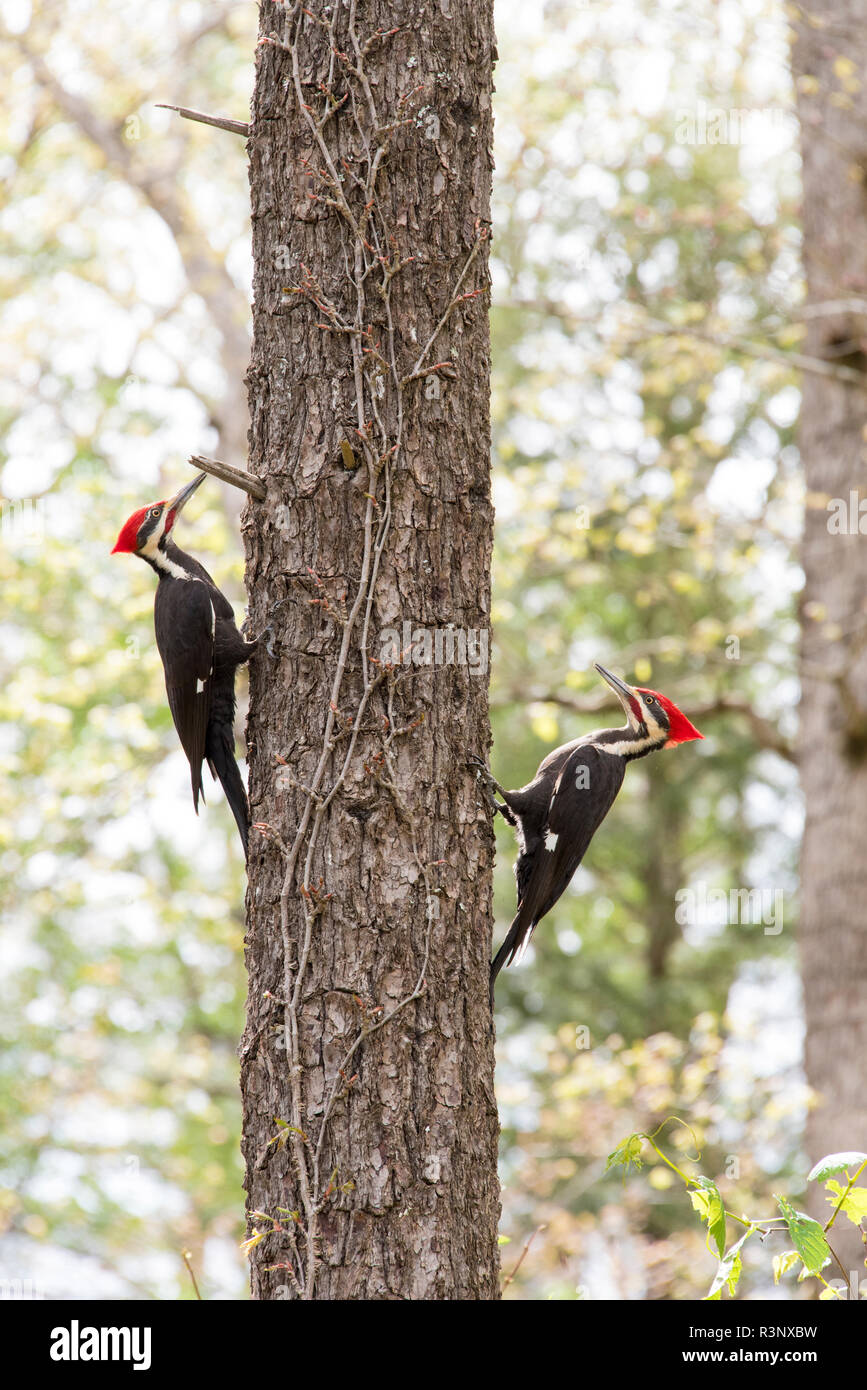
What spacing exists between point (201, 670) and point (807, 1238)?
5.48 feet

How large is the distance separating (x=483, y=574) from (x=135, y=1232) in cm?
1146

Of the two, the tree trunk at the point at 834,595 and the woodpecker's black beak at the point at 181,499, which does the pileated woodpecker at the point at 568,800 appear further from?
the tree trunk at the point at 834,595

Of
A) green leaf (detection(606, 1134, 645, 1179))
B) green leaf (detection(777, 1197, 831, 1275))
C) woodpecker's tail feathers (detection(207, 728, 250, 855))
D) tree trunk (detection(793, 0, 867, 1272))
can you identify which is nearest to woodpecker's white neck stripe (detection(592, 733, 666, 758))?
woodpecker's tail feathers (detection(207, 728, 250, 855))

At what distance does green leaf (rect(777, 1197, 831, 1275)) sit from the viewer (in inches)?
74.7

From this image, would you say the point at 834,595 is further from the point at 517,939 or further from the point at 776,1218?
the point at 776,1218

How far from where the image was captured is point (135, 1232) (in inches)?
476

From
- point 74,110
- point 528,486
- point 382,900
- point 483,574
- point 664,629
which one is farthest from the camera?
point 664,629

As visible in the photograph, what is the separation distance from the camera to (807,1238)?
1.94 metres

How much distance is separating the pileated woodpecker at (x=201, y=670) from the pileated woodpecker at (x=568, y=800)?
667mm

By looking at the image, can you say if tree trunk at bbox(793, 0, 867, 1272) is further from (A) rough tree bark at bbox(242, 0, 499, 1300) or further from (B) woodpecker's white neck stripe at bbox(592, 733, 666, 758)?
(A) rough tree bark at bbox(242, 0, 499, 1300)

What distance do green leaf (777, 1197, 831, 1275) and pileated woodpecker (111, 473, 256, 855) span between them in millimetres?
1350

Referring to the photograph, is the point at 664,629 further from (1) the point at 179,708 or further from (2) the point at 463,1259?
(2) the point at 463,1259

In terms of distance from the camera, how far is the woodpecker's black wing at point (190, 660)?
2844 mm
